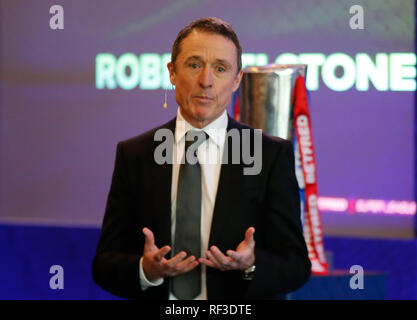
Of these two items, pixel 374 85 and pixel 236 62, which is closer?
pixel 236 62

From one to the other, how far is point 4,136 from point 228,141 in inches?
147

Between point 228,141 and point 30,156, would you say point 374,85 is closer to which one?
point 30,156

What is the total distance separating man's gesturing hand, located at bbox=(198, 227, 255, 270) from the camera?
158cm

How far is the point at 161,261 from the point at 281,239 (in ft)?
1.03

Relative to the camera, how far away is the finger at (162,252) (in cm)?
159

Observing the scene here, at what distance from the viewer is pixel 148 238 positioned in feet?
5.33

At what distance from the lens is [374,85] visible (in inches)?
181

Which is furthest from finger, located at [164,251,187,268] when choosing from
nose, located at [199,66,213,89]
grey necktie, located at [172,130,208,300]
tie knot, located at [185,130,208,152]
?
nose, located at [199,66,213,89]

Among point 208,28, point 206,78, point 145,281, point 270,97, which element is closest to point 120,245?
point 145,281

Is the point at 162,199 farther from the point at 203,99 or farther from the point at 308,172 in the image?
the point at 308,172

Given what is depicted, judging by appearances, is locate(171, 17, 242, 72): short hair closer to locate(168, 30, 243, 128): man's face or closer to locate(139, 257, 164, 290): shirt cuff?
locate(168, 30, 243, 128): man's face

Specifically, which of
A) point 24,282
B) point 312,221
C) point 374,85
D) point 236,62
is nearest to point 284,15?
point 374,85

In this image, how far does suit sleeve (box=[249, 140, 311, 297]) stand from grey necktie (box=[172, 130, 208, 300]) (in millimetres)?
146

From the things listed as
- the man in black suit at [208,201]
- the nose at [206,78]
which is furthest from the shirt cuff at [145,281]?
the nose at [206,78]
